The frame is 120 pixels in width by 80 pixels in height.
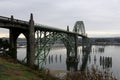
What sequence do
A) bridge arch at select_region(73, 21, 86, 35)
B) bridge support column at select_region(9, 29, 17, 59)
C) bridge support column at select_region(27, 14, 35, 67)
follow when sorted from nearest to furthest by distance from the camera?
bridge support column at select_region(9, 29, 17, 59) → bridge support column at select_region(27, 14, 35, 67) → bridge arch at select_region(73, 21, 86, 35)

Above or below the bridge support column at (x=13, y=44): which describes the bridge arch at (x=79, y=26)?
above

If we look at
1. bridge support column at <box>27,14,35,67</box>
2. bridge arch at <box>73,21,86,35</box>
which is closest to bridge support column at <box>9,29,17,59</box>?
bridge support column at <box>27,14,35,67</box>

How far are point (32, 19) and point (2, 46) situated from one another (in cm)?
879

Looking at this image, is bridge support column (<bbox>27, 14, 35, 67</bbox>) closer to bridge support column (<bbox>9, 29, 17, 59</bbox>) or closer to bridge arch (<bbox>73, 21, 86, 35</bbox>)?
bridge support column (<bbox>9, 29, 17, 59</bbox>)

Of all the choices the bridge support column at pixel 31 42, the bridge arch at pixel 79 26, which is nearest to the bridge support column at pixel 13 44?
the bridge support column at pixel 31 42

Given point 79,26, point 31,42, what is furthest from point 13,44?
point 79,26

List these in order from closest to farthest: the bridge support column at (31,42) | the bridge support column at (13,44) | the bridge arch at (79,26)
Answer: the bridge support column at (13,44), the bridge support column at (31,42), the bridge arch at (79,26)

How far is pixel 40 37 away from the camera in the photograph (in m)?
55.7

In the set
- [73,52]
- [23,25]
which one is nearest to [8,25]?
[23,25]

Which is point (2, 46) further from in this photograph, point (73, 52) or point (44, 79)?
point (73, 52)

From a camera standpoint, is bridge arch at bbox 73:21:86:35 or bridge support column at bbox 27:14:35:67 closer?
bridge support column at bbox 27:14:35:67

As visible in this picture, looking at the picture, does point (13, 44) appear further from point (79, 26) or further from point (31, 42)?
point (79, 26)

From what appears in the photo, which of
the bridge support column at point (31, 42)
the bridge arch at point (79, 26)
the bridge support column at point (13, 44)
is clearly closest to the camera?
the bridge support column at point (13, 44)

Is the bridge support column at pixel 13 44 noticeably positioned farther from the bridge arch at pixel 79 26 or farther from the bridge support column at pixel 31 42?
the bridge arch at pixel 79 26
